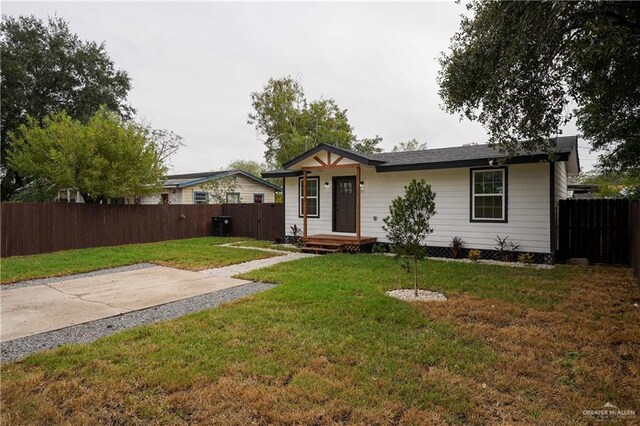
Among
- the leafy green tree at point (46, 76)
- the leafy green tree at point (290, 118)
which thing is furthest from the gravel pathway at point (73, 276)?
the leafy green tree at point (290, 118)

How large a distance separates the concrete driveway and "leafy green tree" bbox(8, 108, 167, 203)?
5028mm

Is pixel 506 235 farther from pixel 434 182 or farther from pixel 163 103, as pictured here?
pixel 163 103

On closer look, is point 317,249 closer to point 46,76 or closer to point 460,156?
point 460,156

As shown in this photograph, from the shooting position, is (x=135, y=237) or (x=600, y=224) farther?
(x=135, y=237)

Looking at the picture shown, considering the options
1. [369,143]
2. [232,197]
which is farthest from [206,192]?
[369,143]

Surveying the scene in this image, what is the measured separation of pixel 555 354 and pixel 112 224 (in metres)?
13.2

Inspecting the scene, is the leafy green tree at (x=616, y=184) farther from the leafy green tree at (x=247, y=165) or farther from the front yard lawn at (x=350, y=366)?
the leafy green tree at (x=247, y=165)

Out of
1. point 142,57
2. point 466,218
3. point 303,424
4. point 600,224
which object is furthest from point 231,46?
point 303,424

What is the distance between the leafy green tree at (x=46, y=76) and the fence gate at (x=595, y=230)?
62.3 feet

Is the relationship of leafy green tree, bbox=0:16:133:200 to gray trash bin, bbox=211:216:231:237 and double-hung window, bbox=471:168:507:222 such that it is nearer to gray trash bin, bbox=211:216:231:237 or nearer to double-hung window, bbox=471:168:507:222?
gray trash bin, bbox=211:216:231:237

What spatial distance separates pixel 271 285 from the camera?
6621 mm

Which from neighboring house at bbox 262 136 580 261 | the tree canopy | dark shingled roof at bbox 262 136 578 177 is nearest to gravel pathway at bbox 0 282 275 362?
neighboring house at bbox 262 136 580 261

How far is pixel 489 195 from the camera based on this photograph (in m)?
9.34

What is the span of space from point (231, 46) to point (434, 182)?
10290mm
